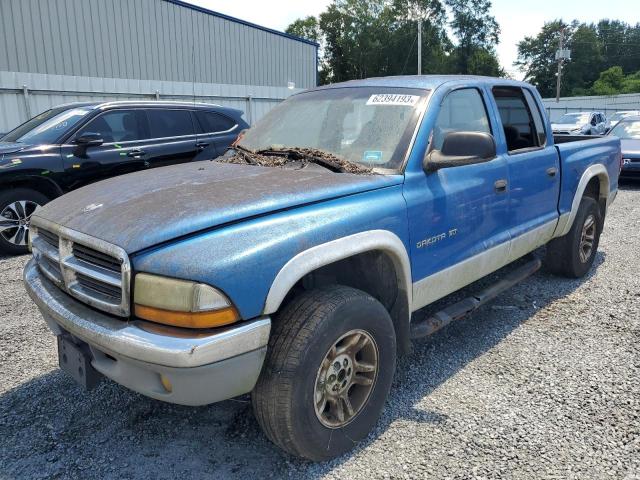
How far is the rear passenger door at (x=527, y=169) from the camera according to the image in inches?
148

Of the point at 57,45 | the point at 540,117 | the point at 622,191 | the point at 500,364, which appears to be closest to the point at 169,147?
the point at 540,117

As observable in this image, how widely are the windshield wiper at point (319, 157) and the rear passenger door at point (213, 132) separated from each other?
14.3ft

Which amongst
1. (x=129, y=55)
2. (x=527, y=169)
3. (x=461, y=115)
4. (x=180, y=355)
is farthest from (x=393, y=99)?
(x=129, y=55)

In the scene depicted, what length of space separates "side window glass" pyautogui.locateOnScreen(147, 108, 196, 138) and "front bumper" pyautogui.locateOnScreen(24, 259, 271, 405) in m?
5.39

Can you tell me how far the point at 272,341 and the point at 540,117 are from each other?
341 centimetres

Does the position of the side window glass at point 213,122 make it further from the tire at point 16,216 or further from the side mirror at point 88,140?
the tire at point 16,216

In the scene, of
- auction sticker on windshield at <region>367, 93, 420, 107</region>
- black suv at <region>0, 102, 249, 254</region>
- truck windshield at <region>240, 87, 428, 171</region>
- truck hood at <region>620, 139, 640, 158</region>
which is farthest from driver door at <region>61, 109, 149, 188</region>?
truck hood at <region>620, 139, 640, 158</region>

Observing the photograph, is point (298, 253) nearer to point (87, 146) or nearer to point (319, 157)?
point (319, 157)

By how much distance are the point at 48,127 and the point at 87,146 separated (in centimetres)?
68

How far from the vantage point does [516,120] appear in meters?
4.32

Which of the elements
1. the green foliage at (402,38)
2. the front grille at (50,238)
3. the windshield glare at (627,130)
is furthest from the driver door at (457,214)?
the green foliage at (402,38)

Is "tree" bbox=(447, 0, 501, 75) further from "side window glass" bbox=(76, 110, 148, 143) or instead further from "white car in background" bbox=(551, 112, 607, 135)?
"side window glass" bbox=(76, 110, 148, 143)

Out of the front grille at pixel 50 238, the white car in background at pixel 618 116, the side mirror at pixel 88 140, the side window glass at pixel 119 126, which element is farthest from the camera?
the white car in background at pixel 618 116

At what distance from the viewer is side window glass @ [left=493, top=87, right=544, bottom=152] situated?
4.08 m
